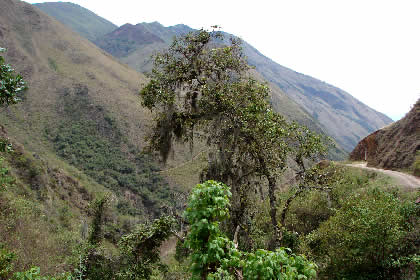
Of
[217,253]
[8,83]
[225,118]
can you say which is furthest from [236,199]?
[8,83]

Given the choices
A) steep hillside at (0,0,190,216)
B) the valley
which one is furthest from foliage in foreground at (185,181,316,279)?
steep hillside at (0,0,190,216)

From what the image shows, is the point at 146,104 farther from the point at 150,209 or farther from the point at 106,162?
the point at 106,162

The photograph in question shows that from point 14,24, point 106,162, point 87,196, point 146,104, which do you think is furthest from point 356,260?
point 14,24

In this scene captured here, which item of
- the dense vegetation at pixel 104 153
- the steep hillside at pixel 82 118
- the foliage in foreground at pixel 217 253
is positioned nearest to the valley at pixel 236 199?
the foliage in foreground at pixel 217 253

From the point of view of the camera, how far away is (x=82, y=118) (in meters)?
→ 61.1

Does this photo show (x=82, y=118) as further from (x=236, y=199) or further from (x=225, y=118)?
(x=236, y=199)

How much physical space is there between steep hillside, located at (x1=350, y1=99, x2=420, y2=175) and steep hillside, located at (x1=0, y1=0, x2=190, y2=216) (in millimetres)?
33419

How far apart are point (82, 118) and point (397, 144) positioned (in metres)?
59.2

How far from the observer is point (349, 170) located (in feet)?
60.1

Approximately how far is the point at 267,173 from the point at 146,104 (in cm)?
453

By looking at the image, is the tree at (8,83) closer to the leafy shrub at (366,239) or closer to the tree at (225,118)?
the tree at (225,118)

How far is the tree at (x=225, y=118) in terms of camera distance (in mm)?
8102

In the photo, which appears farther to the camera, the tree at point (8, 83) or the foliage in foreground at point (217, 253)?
the tree at point (8, 83)

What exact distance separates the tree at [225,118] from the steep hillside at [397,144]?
40.6 ft
